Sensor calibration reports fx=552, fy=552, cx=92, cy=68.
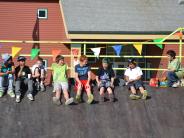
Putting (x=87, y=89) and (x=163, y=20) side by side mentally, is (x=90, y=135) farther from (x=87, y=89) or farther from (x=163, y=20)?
(x=163, y=20)

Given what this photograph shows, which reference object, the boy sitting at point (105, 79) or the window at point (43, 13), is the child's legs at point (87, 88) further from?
the window at point (43, 13)

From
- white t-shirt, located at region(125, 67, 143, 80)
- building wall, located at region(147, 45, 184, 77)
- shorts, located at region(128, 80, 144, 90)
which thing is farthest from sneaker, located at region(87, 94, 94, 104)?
building wall, located at region(147, 45, 184, 77)

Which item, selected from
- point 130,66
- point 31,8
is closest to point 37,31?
point 31,8

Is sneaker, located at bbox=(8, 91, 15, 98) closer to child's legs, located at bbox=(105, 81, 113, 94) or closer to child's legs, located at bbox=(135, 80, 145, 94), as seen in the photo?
child's legs, located at bbox=(105, 81, 113, 94)

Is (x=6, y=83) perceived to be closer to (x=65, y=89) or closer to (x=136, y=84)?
(x=65, y=89)

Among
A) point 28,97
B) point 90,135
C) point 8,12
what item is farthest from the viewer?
point 8,12

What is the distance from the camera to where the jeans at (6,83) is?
44.6ft

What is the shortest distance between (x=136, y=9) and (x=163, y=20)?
148 cm

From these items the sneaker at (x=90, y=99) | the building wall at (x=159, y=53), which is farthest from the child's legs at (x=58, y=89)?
the building wall at (x=159, y=53)

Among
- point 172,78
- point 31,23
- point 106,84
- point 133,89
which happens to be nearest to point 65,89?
point 106,84

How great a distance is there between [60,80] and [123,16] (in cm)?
1250

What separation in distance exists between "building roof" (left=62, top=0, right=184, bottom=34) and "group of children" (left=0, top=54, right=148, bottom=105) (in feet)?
32.8

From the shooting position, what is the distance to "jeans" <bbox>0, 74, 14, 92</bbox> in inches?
535

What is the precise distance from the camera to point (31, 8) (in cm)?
2517
